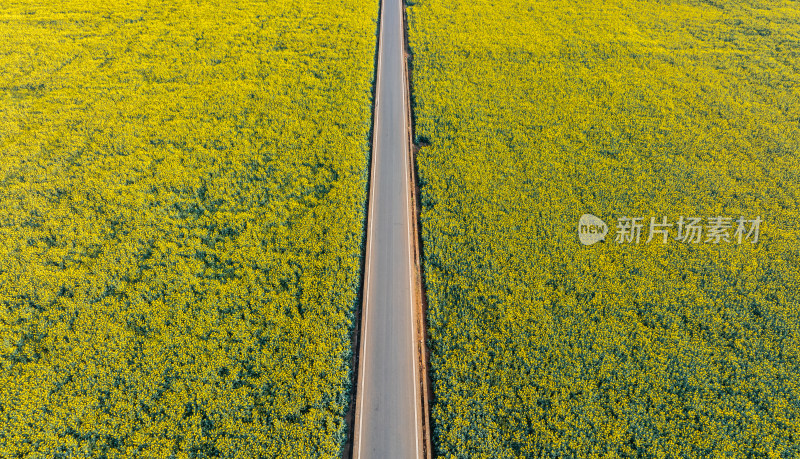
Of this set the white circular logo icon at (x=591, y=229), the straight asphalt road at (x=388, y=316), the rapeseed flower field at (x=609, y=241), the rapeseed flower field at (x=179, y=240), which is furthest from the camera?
the white circular logo icon at (x=591, y=229)

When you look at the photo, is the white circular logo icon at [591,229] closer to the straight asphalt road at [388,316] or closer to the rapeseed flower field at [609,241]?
the rapeseed flower field at [609,241]

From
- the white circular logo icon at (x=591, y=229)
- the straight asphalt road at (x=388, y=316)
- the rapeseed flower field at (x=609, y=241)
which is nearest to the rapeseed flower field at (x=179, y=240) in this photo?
the straight asphalt road at (x=388, y=316)

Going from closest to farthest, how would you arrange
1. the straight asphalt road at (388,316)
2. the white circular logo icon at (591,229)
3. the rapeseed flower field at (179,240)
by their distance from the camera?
1. the straight asphalt road at (388,316)
2. the rapeseed flower field at (179,240)
3. the white circular logo icon at (591,229)

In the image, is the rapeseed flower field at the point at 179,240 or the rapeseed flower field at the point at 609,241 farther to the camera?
the rapeseed flower field at the point at 609,241

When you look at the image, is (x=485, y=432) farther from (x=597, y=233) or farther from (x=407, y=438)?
(x=597, y=233)

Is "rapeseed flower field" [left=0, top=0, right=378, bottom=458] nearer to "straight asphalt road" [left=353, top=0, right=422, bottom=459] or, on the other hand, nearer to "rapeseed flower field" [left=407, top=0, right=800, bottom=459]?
"straight asphalt road" [left=353, top=0, right=422, bottom=459]

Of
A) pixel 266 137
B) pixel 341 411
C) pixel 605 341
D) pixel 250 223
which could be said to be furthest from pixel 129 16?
pixel 605 341

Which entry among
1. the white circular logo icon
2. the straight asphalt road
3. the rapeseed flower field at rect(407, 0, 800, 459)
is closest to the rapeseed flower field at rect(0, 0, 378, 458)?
the straight asphalt road

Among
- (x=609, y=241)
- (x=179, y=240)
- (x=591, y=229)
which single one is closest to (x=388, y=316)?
(x=179, y=240)
